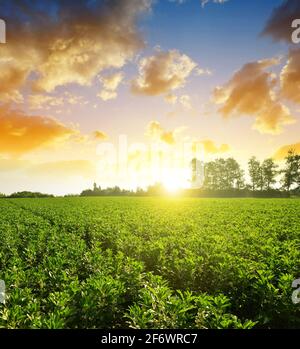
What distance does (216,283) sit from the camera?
7449mm

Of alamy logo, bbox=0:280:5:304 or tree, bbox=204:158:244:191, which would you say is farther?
tree, bbox=204:158:244:191

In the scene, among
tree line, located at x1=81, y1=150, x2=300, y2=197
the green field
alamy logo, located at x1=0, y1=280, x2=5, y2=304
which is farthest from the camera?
tree line, located at x1=81, y1=150, x2=300, y2=197

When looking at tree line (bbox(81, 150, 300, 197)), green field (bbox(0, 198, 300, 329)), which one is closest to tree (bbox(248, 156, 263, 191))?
tree line (bbox(81, 150, 300, 197))

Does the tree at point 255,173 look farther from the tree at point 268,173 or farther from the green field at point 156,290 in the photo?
the green field at point 156,290

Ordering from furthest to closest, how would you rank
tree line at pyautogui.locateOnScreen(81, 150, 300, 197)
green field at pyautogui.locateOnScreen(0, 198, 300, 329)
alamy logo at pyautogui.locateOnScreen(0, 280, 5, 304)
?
1. tree line at pyautogui.locateOnScreen(81, 150, 300, 197)
2. alamy logo at pyautogui.locateOnScreen(0, 280, 5, 304)
3. green field at pyautogui.locateOnScreen(0, 198, 300, 329)

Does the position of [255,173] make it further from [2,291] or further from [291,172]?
[2,291]

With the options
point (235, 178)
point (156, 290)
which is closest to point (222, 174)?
point (235, 178)

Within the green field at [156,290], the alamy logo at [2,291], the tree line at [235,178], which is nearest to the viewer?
the green field at [156,290]

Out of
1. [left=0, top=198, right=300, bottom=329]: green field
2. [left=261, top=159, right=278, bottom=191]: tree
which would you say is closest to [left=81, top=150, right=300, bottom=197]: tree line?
[left=261, top=159, right=278, bottom=191]: tree

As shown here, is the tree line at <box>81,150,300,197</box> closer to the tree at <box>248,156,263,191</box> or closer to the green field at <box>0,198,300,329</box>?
the tree at <box>248,156,263,191</box>

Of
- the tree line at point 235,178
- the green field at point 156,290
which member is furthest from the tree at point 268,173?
the green field at point 156,290

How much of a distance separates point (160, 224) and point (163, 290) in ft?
38.1
